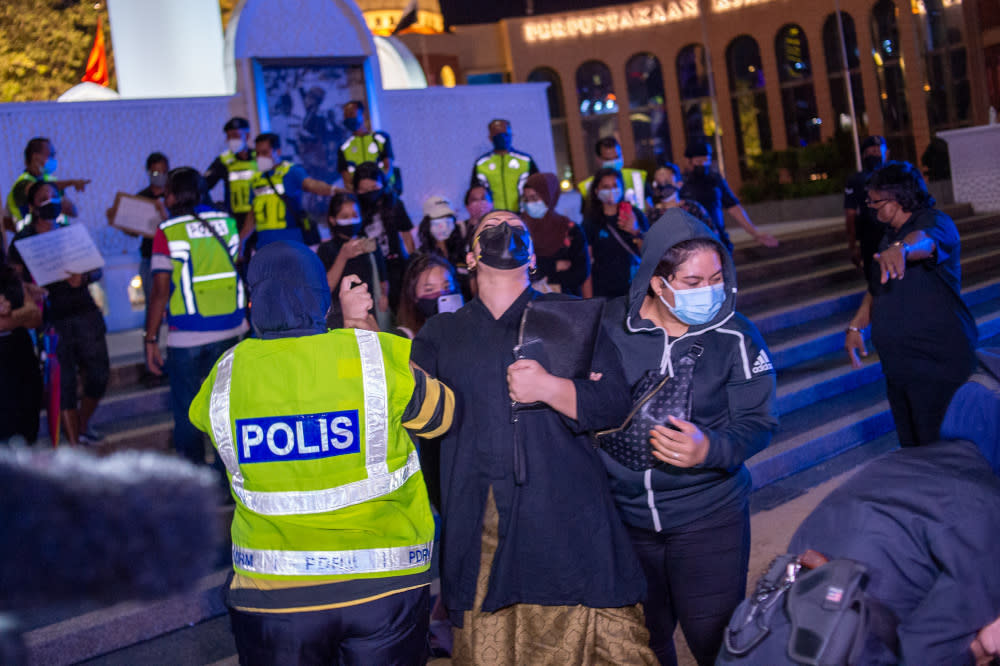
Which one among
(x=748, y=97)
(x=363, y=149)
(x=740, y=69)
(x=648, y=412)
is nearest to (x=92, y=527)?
(x=648, y=412)

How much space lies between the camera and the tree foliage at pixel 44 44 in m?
18.9

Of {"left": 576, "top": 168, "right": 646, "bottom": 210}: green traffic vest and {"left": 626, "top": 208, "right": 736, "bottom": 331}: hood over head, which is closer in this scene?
{"left": 626, "top": 208, "right": 736, "bottom": 331}: hood over head

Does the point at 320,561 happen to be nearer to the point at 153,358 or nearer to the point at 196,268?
the point at 196,268

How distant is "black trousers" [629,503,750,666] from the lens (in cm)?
312

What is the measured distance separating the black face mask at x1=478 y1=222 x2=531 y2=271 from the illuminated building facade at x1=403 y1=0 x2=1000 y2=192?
23101 millimetres

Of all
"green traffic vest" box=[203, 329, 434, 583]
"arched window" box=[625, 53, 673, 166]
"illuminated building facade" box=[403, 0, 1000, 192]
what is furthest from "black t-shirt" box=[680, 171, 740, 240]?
"arched window" box=[625, 53, 673, 166]

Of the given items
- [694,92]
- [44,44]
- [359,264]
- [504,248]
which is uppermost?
[44,44]

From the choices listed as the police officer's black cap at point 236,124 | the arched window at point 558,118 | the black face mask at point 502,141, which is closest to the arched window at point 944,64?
the arched window at point 558,118

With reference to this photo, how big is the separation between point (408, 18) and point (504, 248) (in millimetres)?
29806

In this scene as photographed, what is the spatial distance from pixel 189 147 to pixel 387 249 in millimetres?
4627

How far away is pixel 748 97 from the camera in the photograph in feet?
97.2

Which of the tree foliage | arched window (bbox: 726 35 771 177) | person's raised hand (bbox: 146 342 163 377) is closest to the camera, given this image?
person's raised hand (bbox: 146 342 163 377)

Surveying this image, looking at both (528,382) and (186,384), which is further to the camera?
(186,384)

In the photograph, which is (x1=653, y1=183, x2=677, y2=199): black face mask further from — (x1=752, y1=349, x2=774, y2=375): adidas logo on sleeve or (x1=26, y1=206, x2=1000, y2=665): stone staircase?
(x1=752, y1=349, x2=774, y2=375): adidas logo on sleeve
